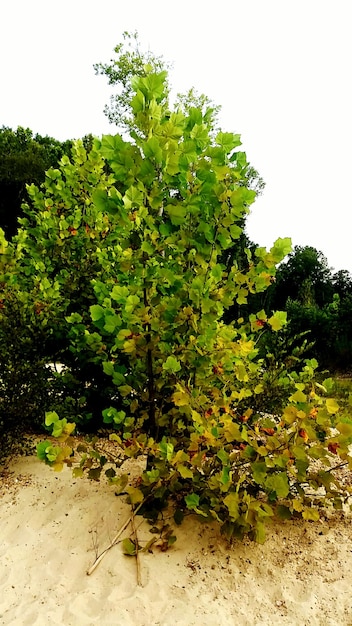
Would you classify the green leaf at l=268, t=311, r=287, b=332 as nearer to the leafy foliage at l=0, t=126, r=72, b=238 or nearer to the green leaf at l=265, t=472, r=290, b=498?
the green leaf at l=265, t=472, r=290, b=498

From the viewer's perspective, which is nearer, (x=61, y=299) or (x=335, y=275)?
(x=61, y=299)

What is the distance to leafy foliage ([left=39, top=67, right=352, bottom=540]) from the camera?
2273mm

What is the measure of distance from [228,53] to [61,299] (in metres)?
8.21

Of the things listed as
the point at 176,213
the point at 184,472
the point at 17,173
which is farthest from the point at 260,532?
the point at 17,173

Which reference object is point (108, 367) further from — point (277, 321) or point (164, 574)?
point (164, 574)

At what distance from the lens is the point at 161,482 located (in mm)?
2504

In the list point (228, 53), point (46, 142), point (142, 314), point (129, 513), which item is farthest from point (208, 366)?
point (46, 142)

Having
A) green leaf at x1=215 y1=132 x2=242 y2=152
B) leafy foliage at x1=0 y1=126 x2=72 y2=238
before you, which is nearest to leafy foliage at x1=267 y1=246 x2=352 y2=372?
green leaf at x1=215 y1=132 x2=242 y2=152

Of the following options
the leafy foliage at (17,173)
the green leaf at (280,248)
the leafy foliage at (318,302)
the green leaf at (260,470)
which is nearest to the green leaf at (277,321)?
the green leaf at (280,248)

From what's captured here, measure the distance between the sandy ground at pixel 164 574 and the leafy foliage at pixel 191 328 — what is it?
0.60 feet

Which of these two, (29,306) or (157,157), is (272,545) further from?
(29,306)

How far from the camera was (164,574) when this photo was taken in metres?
2.29

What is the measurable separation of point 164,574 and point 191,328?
49.5 inches

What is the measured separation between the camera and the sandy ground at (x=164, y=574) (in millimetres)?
2047
